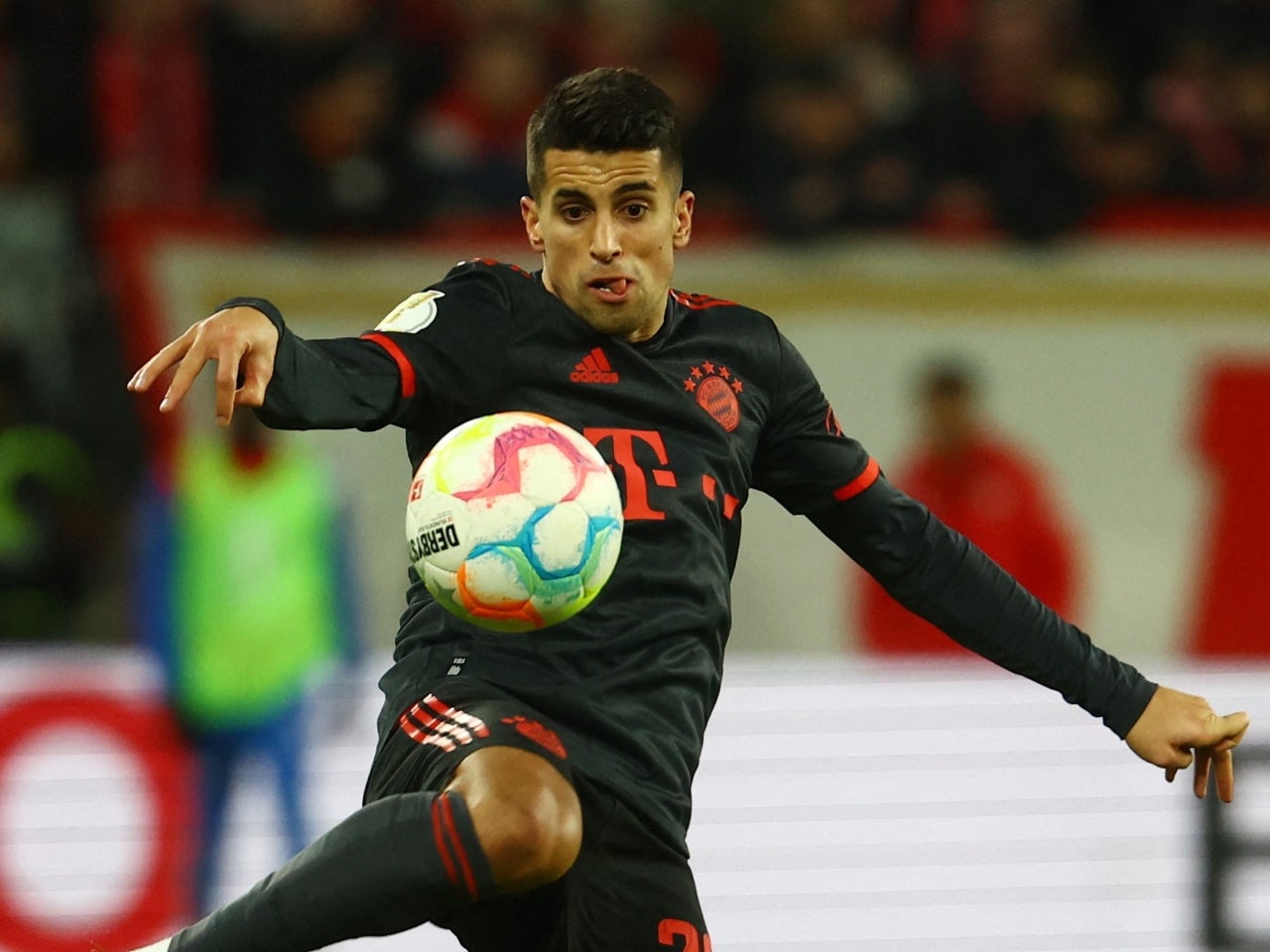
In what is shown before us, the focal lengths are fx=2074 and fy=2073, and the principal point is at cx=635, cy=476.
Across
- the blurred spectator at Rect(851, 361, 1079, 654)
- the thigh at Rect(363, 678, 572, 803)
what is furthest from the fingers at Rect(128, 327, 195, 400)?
the blurred spectator at Rect(851, 361, 1079, 654)

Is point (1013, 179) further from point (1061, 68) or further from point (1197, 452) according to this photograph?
point (1197, 452)

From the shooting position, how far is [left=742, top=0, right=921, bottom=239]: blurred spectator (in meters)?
9.76

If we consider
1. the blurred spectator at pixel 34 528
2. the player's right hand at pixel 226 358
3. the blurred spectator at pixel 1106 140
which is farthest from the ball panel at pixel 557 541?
the blurred spectator at pixel 1106 140

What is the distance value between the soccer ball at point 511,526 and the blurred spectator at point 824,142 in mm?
6228

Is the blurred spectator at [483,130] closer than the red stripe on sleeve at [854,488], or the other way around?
the red stripe on sleeve at [854,488]

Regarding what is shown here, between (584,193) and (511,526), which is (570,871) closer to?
(511,526)

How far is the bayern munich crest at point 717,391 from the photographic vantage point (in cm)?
415

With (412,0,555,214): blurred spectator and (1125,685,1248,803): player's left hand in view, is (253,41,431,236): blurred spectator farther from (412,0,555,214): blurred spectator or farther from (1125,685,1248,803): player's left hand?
(1125,685,1248,803): player's left hand

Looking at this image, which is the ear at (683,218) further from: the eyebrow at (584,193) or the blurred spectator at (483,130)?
the blurred spectator at (483,130)

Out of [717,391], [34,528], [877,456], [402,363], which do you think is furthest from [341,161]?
[402,363]

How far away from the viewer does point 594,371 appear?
4.05m

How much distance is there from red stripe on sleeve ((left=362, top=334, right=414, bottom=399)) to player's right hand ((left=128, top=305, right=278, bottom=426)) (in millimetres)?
309

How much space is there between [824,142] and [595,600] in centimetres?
620

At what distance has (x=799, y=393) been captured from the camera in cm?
437
